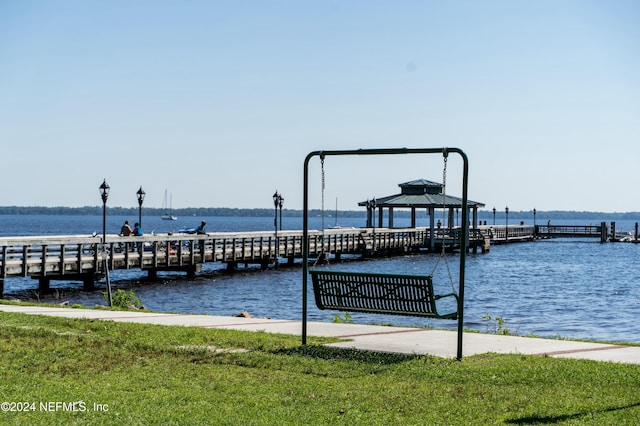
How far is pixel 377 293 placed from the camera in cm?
1137

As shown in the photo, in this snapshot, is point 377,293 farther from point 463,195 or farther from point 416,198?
point 416,198

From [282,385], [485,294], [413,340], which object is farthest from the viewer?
[485,294]

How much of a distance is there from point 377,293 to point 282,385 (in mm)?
3086

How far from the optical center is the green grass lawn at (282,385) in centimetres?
732

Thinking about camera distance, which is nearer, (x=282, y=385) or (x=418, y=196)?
(x=282, y=385)

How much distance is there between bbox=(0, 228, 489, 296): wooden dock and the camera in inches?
1253

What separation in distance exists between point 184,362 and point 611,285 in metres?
35.5

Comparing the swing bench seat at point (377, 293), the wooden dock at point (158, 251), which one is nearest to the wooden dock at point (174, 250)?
the wooden dock at point (158, 251)

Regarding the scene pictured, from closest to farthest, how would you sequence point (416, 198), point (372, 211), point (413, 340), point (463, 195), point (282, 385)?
point (282, 385)
point (463, 195)
point (413, 340)
point (416, 198)
point (372, 211)

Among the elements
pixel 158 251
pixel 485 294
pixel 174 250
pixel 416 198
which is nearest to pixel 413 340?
pixel 485 294

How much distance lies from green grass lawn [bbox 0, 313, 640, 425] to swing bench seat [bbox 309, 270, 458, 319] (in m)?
0.67

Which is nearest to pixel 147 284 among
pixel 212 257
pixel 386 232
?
pixel 212 257

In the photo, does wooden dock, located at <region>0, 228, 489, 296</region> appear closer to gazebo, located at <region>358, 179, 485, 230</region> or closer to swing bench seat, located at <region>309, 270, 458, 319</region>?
gazebo, located at <region>358, 179, 485, 230</region>

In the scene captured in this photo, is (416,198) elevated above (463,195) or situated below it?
above
